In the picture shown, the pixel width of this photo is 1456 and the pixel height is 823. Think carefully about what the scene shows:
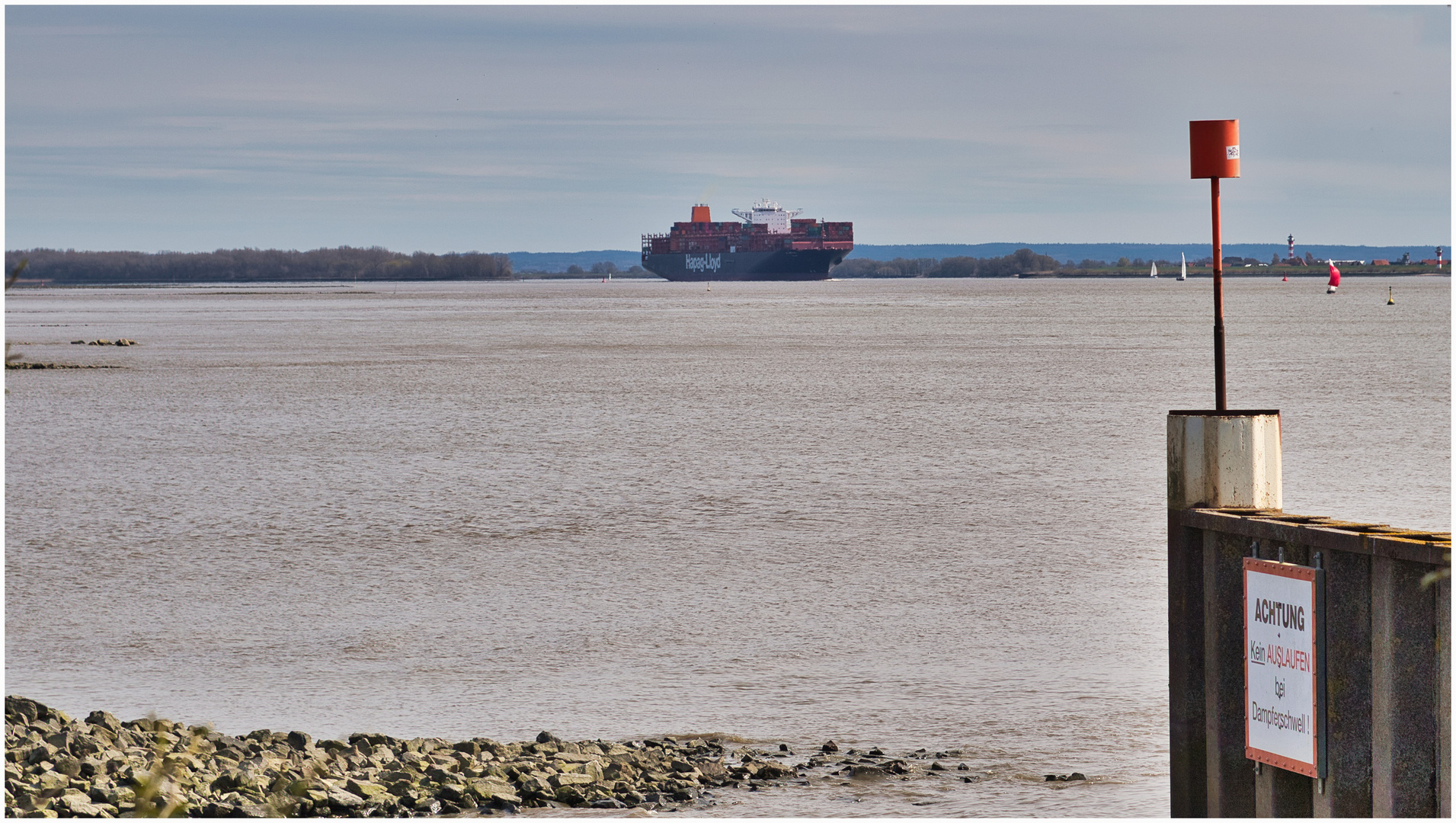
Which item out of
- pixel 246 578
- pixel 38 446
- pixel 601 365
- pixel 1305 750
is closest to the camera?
pixel 1305 750

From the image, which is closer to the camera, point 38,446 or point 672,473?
point 672,473

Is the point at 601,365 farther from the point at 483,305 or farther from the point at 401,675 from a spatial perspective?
the point at 483,305

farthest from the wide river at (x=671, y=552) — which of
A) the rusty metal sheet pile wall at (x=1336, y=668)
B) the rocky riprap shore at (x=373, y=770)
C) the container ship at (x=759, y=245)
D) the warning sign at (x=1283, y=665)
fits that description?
the container ship at (x=759, y=245)

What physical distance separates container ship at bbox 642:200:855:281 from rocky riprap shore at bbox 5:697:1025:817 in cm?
17021

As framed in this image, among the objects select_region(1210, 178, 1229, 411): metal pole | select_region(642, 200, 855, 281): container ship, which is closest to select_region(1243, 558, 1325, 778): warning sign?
select_region(1210, 178, 1229, 411): metal pole

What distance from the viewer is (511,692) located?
9453mm

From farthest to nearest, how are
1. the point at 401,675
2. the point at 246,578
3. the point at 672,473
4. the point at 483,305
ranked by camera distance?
the point at 483,305 → the point at 672,473 → the point at 246,578 → the point at 401,675

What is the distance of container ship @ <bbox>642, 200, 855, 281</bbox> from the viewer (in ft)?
588

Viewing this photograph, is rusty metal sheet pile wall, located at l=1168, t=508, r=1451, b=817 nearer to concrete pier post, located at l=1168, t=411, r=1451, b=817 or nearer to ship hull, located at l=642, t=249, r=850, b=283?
concrete pier post, located at l=1168, t=411, r=1451, b=817

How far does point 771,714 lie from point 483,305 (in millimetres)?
106666

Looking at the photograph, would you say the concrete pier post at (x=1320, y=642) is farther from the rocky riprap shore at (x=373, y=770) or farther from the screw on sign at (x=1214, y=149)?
the rocky riprap shore at (x=373, y=770)

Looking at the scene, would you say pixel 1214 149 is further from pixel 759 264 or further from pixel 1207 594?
pixel 759 264

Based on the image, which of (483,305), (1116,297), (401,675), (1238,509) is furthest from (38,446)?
(1116,297)

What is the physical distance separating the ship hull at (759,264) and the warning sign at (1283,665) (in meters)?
173
